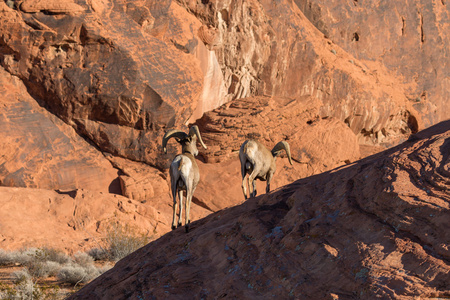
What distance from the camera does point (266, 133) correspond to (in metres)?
16.1

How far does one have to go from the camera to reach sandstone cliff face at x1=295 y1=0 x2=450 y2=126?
23.1 metres

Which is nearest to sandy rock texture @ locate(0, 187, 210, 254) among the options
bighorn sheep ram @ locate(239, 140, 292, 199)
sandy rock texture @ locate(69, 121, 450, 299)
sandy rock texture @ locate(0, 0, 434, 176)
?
sandy rock texture @ locate(0, 0, 434, 176)

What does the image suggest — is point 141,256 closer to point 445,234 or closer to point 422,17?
point 445,234

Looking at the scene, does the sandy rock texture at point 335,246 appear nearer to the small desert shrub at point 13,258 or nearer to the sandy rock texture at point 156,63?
the small desert shrub at point 13,258

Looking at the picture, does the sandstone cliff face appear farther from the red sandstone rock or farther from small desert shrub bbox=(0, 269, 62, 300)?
small desert shrub bbox=(0, 269, 62, 300)

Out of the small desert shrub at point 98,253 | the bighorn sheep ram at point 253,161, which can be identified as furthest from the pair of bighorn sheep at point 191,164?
the small desert shrub at point 98,253

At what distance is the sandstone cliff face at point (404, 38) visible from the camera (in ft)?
75.9

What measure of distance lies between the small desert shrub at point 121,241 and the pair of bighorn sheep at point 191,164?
2.00 m

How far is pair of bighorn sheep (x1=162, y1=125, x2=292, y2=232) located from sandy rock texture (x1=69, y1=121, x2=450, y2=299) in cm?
154

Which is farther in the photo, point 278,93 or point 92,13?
point 278,93

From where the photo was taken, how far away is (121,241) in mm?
10094

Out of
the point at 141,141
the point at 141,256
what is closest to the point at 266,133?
the point at 141,141

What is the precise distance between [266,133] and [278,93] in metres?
4.71

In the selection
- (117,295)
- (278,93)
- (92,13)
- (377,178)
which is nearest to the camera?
(377,178)
